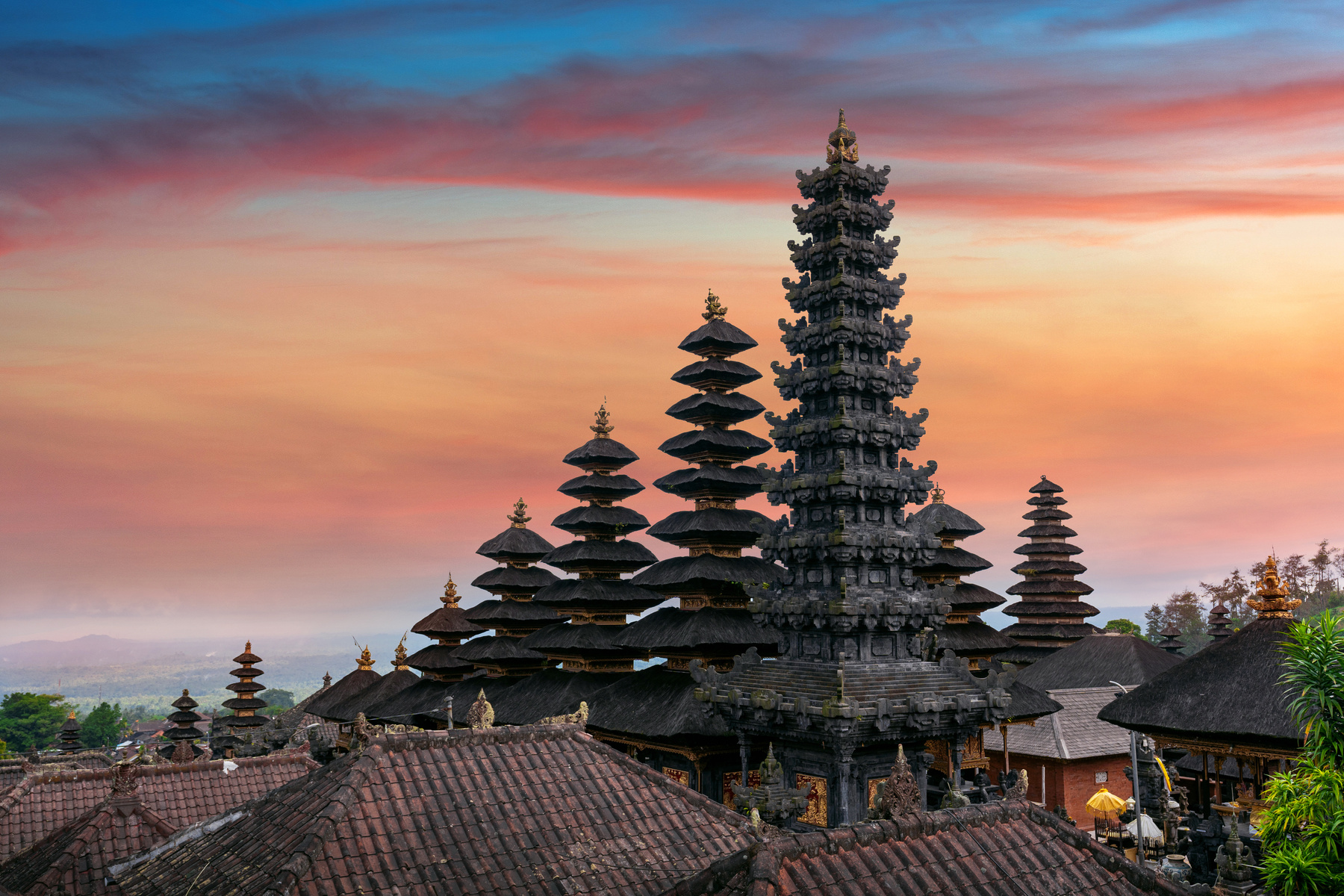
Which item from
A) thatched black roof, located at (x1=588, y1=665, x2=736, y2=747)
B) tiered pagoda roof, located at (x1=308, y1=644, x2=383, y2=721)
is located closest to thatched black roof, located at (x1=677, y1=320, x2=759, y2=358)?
thatched black roof, located at (x1=588, y1=665, x2=736, y2=747)

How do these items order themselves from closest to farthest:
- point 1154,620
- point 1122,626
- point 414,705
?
point 414,705 < point 1122,626 < point 1154,620

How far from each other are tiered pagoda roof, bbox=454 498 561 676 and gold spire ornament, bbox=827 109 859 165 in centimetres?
2112

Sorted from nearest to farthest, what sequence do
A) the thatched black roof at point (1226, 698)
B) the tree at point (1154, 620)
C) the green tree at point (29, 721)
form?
the thatched black roof at point (1226, 698) < the green tree at point (29, 721) < the tree at point (1154, 620)

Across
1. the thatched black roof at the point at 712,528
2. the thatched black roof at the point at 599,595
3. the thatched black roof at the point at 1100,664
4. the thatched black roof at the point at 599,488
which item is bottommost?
the thatched black roof at the point at 1100,664

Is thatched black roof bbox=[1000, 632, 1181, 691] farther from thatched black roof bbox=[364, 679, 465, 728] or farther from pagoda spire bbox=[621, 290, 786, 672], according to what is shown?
thatched black roof bbox=[364, 679, 465, 728]

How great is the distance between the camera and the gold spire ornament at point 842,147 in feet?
92.3

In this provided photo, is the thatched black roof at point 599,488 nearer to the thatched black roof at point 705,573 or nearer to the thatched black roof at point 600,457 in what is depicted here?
the thatched black roof at point 600,457

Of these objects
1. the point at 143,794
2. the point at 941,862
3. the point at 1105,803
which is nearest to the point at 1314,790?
the point at 941,862

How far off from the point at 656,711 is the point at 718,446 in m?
10.2

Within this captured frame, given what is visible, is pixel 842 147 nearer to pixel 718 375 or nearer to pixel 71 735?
pixel 718 375

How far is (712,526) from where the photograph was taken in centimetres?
3306

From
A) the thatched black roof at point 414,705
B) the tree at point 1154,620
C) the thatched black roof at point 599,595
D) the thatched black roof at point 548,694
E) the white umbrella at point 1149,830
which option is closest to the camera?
the white umbrella at point 1149,830

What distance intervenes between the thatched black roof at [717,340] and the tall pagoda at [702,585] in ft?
0.14

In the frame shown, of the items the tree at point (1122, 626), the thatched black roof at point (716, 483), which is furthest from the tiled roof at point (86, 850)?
the tree at point (1122, 626)
